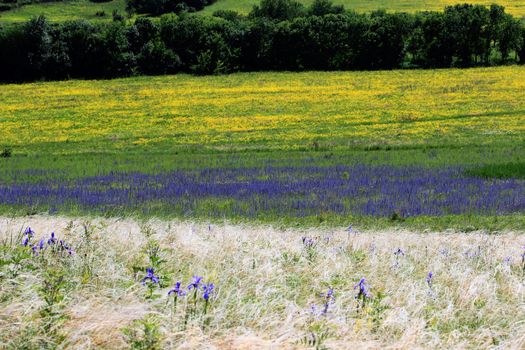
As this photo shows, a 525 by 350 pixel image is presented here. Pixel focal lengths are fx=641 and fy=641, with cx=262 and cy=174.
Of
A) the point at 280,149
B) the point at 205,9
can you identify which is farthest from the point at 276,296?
the point at 205,9

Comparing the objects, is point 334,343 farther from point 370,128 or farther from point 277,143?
point 370,128

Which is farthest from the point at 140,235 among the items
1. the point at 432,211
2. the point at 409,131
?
the point at 409,131

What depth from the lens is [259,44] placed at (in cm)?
8694

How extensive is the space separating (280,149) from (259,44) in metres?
55.9

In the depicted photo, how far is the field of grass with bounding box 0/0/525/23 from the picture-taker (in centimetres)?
12044

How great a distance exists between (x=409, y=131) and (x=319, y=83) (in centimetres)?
2993

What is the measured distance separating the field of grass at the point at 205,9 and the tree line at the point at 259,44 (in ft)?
111

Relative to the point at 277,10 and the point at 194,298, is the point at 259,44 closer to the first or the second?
the point at 277,10

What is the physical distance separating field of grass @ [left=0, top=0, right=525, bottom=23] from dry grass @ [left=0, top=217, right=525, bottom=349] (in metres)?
114

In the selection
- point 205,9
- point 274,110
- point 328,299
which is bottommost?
point 274,110

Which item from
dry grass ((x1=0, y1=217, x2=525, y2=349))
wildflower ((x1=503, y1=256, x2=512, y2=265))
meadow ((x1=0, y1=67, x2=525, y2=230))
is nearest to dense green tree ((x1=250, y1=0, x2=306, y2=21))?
meadow ((x1=0, y1=67, x2=525, y2=230))

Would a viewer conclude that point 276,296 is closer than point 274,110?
Yes

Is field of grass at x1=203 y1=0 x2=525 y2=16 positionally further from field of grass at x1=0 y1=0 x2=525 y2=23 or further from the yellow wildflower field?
the yellow wildflower field

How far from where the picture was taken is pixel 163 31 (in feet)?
287
